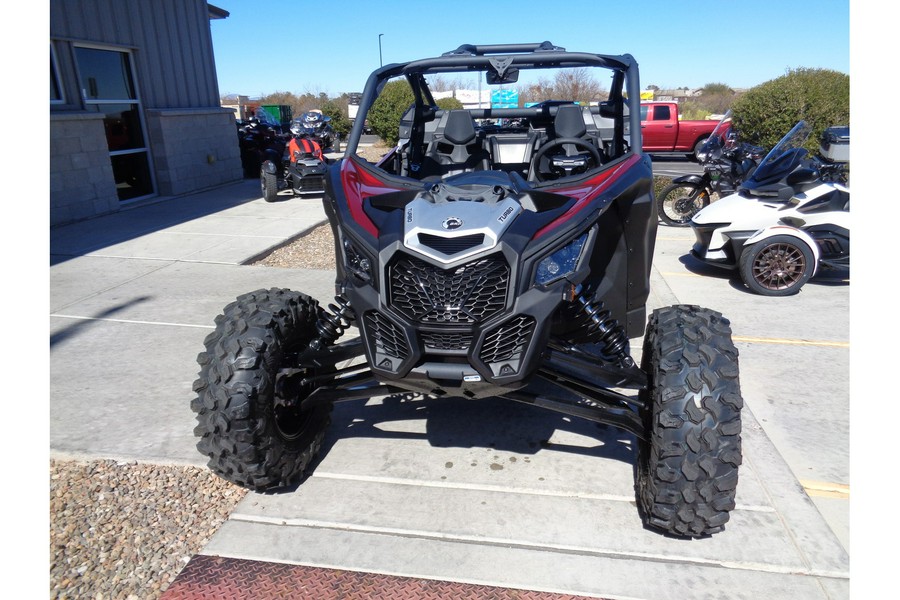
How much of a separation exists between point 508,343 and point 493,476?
1009 millimetres

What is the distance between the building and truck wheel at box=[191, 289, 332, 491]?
25.6 ft

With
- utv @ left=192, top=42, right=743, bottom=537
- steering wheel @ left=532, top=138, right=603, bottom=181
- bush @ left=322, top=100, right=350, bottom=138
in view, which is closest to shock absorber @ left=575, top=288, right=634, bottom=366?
utv @ left=192, top=42, right=743, bottom=537

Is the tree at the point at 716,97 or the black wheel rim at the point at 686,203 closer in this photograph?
the black wheel rim at the point at 686,203

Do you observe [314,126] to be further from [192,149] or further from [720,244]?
[720,244]

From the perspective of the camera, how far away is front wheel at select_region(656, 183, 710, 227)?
865 cm

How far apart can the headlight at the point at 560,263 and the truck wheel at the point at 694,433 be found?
0.51 metres

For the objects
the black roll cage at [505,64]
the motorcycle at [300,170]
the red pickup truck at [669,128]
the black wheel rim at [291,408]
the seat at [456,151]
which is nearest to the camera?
the black wheel rim at [291,408]

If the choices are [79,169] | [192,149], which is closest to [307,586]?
[79,169]

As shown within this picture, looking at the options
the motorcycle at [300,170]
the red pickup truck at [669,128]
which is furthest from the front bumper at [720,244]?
the red pickup truck at [669,128]

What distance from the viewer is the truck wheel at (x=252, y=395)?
8.58 feet

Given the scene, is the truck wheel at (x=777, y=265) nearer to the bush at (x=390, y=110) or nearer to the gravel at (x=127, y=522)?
the gravel at (x=127, y=522)

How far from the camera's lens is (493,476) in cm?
306
